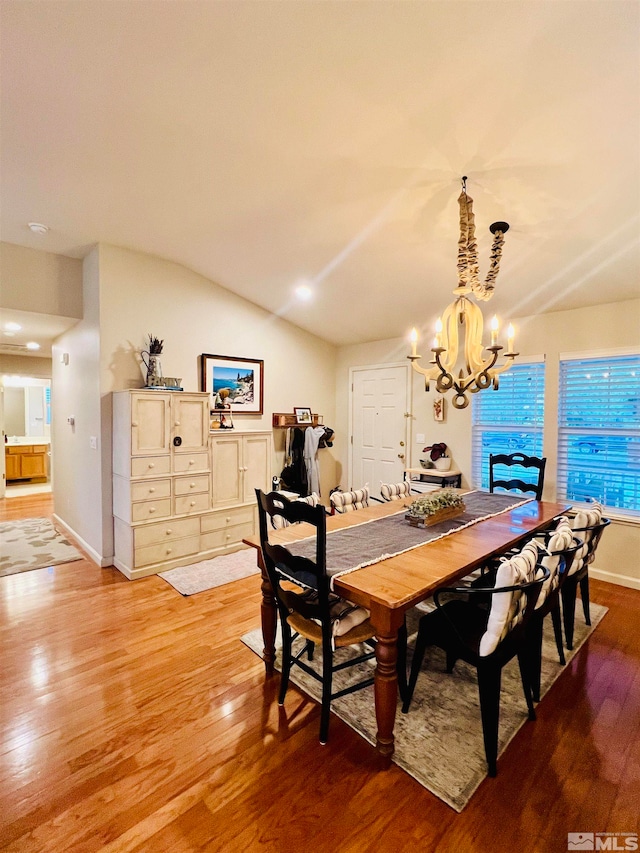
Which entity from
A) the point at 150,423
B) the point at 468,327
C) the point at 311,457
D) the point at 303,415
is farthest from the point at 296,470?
the point at 468,327

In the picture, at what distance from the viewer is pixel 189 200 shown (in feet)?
9.61

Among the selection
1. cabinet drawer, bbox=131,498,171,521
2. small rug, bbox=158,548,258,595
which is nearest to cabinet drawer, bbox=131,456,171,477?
cabinet drawer, bbox=131,498,171,521

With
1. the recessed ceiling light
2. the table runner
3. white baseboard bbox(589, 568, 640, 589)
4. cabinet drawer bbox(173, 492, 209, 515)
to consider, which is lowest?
white baseboard bbox(589, 568, 640, 589)

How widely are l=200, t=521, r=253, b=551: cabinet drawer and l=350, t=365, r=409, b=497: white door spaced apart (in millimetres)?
1789

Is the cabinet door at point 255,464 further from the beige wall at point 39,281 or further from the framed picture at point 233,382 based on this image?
the beige wall at point 39,281

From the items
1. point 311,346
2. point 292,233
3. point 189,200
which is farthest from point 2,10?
point 311,346

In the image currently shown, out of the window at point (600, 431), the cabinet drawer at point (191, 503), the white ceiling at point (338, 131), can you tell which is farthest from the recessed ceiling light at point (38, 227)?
the window at point (600, 431)

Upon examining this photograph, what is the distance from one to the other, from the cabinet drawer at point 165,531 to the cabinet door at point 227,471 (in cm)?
32

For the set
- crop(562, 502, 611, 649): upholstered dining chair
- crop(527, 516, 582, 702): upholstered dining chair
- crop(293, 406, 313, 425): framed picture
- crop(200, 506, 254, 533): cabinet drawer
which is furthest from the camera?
crop(293, 406, 313, 425): framed picture

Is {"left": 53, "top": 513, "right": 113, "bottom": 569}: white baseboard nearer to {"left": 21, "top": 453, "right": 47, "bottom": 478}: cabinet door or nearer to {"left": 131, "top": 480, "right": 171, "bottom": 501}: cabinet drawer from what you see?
{"left": 131, "top": 480, "right": 171, "bottom": 501}: cabinet drawer

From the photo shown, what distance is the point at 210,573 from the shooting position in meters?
3.67

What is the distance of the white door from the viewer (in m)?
5.07

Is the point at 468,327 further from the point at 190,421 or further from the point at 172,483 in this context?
the point at 172,483

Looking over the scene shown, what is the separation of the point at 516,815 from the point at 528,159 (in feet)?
9.73
